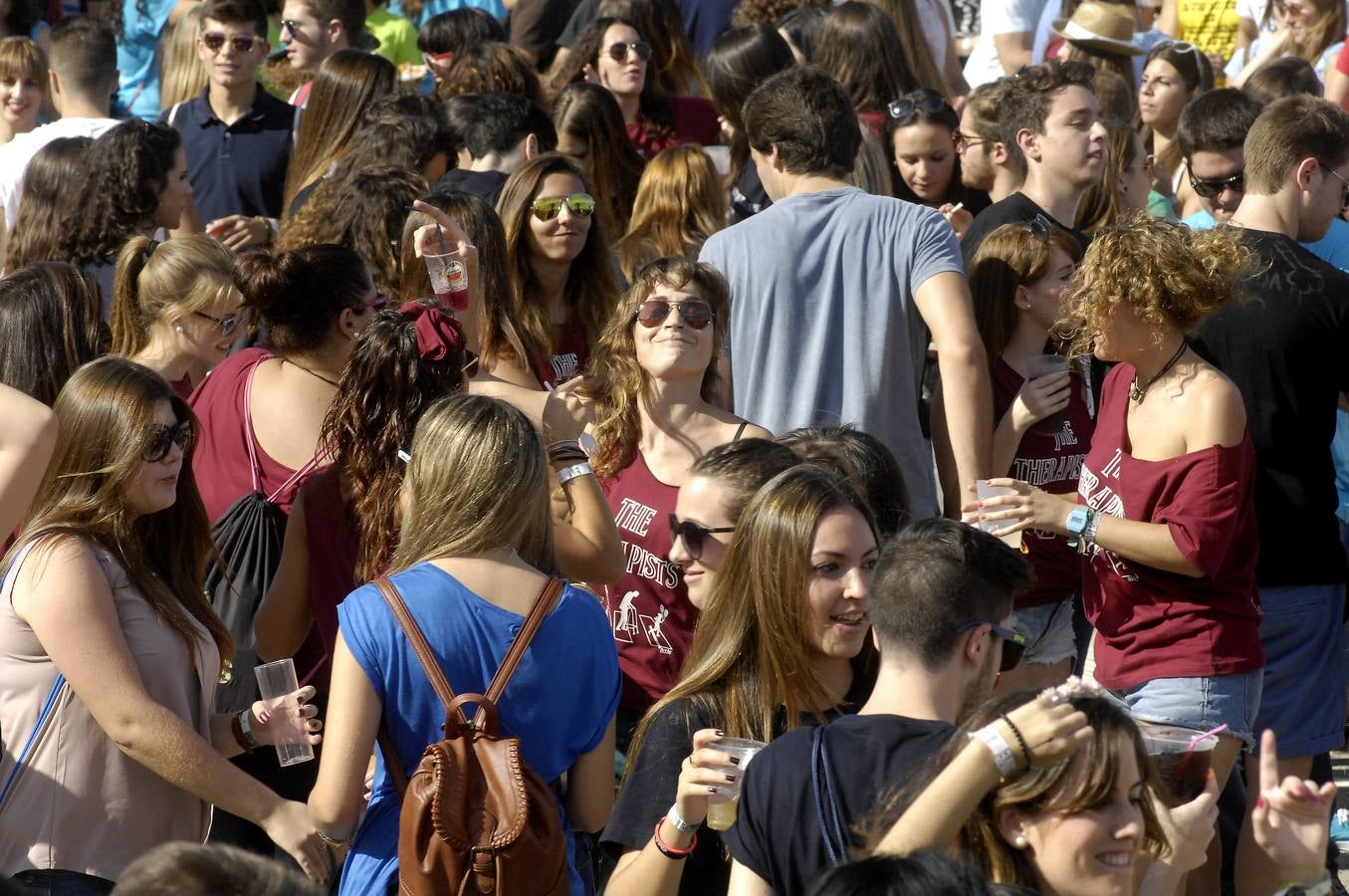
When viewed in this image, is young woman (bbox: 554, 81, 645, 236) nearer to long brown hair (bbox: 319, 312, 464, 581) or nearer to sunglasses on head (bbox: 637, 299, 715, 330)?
sunglasses on head (bbox: 637, 299, 715, 330)

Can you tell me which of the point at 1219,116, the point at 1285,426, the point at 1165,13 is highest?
the point at 1219,116

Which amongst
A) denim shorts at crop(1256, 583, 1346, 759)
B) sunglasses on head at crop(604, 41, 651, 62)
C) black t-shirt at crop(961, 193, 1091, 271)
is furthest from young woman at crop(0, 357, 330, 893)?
sunglasses on head at crop(604, 41, 651, 62)

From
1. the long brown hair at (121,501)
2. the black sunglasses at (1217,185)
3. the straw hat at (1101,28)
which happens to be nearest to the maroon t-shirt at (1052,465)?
the black sunglasses at (1217,185)

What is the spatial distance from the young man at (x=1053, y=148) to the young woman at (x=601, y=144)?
1.87 meters

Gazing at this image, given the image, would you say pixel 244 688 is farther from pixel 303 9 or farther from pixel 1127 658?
pixel 303 9

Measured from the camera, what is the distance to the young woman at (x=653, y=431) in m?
4.16

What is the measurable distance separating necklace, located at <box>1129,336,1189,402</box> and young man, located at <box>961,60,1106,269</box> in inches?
48.4

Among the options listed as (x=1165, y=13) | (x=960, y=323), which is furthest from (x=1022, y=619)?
(x=1165, y=13)

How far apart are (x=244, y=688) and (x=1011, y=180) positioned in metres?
3.55

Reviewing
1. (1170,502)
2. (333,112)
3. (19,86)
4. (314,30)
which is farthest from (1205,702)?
(314,30)

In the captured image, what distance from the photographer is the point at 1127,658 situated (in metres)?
4.29

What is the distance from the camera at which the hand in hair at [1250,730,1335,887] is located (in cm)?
253

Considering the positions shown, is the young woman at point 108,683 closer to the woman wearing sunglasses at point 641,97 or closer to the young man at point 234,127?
the young man at point 234,127

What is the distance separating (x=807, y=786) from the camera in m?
2.67
